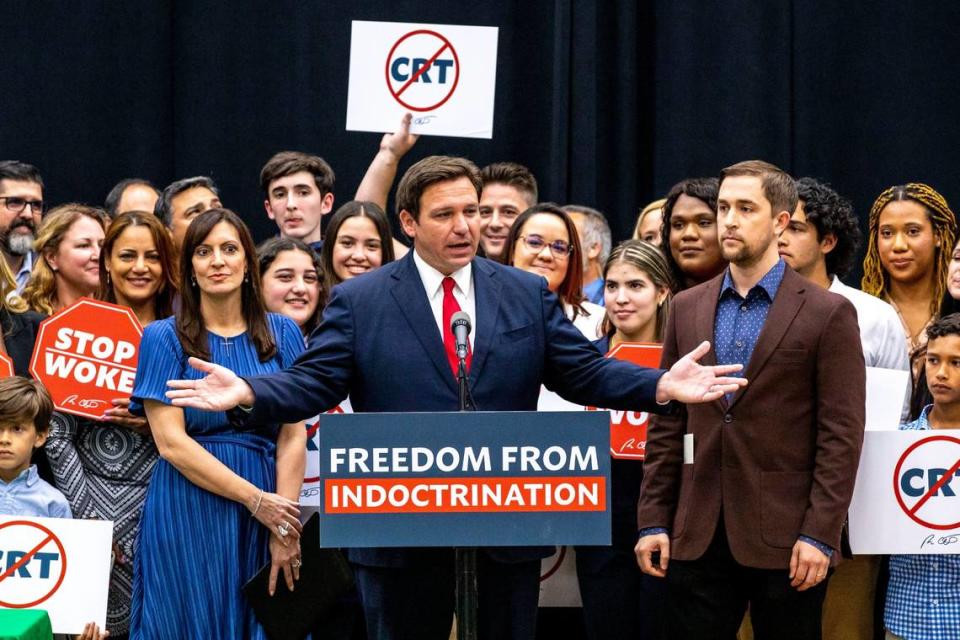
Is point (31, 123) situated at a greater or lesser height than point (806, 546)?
greater

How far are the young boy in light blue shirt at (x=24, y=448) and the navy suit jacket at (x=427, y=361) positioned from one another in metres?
1.22

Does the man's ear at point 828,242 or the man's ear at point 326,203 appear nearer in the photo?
the man's ear at point 828,242

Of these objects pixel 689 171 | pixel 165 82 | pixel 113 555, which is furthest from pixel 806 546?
pixel 165 82

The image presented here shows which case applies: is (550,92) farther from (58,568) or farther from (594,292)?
(58,568)

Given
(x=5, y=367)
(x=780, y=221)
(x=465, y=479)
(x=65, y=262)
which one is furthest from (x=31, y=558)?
(x=780, y=221)

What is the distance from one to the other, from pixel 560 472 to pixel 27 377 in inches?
93.3

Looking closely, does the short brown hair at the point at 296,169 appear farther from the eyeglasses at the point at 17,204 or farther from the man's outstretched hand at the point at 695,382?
the man's outstretched hand at the point at 695,382

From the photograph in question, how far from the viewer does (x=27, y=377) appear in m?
4.75

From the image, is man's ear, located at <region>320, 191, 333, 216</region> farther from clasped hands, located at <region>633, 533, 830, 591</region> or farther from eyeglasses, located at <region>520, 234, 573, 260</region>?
clasped hands, located at <region>633, 533, 830, 591</region>

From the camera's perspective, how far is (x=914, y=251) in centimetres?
534

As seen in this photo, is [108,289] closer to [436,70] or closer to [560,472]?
[436,70]
